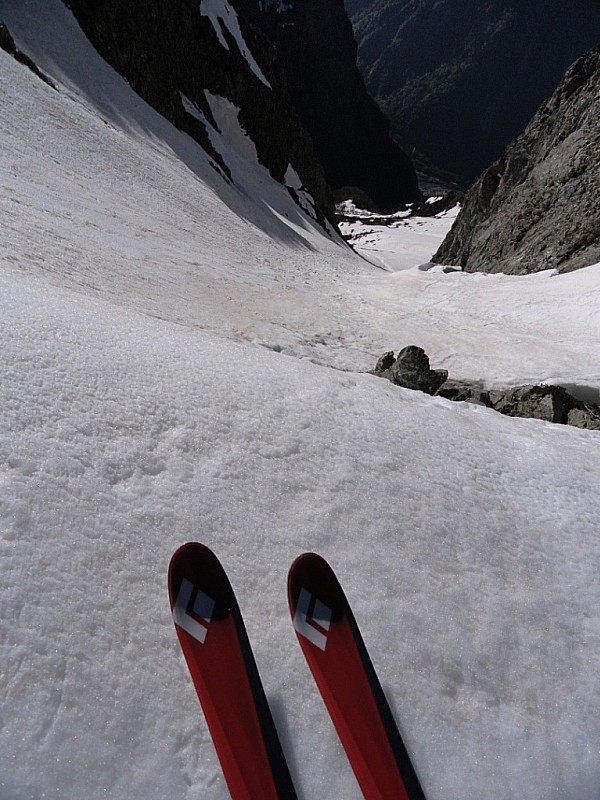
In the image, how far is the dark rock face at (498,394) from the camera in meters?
5.88

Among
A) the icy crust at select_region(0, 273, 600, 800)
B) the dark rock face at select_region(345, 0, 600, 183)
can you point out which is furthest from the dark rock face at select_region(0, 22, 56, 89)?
the dark rock face at select_region(345, 0, 600, 183)

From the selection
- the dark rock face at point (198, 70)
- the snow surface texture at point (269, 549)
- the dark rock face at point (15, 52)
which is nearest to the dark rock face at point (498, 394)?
the snow surface texture at point (269, 549)

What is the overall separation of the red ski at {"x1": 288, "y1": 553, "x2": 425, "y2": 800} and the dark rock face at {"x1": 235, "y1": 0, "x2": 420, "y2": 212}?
96.2 metres

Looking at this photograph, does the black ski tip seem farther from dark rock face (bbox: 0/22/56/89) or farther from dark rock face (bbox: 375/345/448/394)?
dark rock face (bbox: 0/22/56/89)

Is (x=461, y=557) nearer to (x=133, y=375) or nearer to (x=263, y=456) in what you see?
(x=263, y=456)

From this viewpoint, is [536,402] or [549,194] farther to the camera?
[549,194]

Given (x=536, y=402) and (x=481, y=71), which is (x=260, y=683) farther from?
(x=481, y=71)

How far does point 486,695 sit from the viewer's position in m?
2.32

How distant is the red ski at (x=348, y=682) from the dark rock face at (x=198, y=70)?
2559 cm

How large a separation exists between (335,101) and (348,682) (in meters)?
109

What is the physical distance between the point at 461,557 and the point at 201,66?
118 ft

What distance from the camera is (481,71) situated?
112 m

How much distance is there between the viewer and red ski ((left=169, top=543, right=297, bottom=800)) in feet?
6.17

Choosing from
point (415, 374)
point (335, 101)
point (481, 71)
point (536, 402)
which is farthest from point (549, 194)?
point (481, 71)
